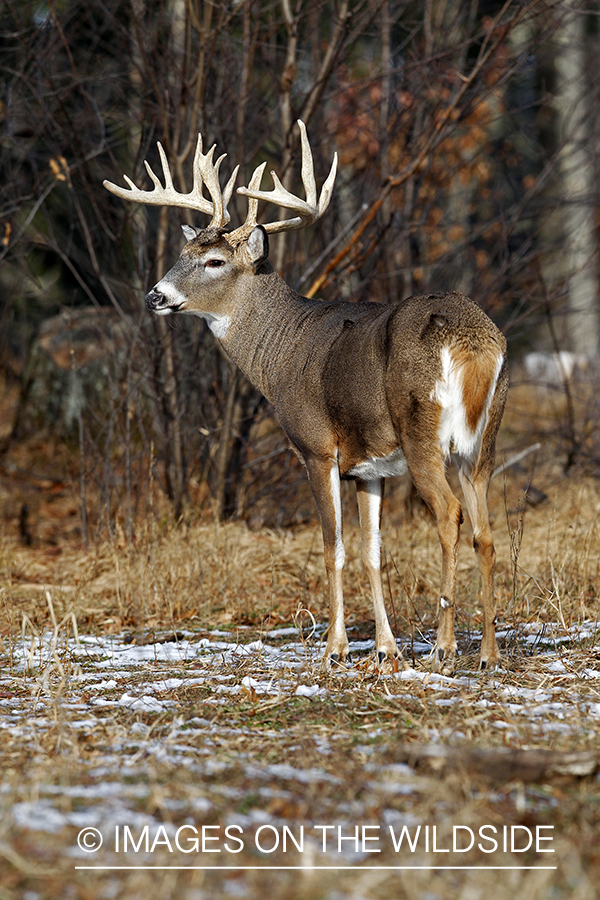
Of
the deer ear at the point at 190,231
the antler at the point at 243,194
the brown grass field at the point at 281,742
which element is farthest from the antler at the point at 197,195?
the brown grass field at the point at 281,742

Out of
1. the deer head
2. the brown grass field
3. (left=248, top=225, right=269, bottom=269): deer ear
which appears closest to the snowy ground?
the brown grass field

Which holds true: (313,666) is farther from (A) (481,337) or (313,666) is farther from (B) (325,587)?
Result: (B) (325,587)

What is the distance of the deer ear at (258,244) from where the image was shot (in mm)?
6023

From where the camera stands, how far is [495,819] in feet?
9.27

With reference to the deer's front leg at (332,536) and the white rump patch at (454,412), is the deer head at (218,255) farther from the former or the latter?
the white rump patch at (454,412)

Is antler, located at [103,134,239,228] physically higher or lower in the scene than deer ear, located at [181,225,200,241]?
higher

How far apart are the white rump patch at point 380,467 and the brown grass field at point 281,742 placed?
3.25 ft

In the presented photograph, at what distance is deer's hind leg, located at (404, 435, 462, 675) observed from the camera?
16.1ft

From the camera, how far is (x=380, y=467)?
17.6 ft

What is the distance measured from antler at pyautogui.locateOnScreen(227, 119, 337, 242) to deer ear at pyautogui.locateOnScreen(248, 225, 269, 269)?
69 mm

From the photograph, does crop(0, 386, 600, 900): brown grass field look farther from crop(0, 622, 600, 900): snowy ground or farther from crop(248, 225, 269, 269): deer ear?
crop(248, 225, 269, 269): deer ear

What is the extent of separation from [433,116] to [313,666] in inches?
202

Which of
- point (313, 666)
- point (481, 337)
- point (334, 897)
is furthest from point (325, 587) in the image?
point (334, 897)

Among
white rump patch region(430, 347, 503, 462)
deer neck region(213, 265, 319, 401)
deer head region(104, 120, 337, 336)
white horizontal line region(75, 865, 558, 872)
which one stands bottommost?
white horizontal line region(75, 865, 558, 872)
